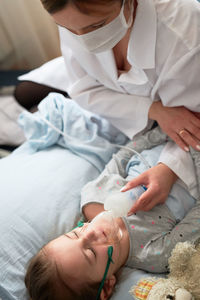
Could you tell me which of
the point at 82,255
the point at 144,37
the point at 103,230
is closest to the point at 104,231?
the point at 103,230

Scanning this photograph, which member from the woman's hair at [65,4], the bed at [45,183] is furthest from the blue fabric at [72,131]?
the woman's hair at [65,4]

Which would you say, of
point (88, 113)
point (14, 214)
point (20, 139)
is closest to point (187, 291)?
point (14, 214)

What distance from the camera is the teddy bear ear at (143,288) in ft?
3.33

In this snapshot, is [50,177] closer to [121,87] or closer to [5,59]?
[121,87]

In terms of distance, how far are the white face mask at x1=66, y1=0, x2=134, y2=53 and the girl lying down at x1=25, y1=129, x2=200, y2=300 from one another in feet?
1.70

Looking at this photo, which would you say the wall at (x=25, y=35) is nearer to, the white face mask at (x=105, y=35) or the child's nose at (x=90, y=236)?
the white face mask at (x=105, y=35)

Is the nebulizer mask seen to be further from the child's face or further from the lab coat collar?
the lab coat collar

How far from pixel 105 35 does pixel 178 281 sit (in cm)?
87

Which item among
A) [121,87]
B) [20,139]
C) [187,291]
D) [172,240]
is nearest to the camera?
[187,291]

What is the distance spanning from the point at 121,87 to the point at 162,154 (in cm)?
36

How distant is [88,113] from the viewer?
5.51 feet

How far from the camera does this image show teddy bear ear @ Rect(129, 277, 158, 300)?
101cm

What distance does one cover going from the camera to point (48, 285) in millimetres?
1023

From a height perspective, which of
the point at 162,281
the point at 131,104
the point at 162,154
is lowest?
the point at 162,281
